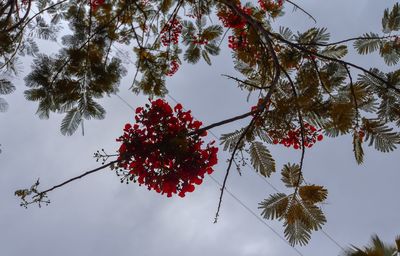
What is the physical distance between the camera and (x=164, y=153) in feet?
7.10

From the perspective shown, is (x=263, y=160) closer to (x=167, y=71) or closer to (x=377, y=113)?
(x=377, y=113)

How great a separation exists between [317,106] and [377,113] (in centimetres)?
77

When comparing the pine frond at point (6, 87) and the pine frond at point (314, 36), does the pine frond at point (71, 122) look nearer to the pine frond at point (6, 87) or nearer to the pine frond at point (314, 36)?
the pine frond at point (6, 87)

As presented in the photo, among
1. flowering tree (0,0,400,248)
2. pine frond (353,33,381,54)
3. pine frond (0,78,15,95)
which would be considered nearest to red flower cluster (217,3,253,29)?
flowering tree (0,0,400,248)

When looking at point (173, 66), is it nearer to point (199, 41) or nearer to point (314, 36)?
point (199, 41)

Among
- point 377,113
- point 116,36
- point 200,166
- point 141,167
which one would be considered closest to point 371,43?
point 377,113

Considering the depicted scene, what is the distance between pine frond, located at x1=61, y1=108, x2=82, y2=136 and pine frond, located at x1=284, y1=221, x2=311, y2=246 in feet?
7.17

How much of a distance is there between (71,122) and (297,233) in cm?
232

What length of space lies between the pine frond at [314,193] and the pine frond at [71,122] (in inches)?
87.6

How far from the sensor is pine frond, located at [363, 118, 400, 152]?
240cm

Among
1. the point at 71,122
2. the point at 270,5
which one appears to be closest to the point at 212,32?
the point at 270,5

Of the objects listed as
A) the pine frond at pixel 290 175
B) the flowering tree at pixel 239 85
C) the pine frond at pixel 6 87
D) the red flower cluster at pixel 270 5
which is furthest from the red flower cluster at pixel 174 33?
the pine frond at pixel 290 175

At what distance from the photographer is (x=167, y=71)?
4.40 m

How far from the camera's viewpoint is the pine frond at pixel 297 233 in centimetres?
261
